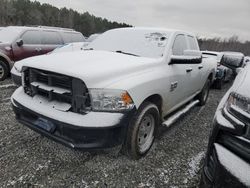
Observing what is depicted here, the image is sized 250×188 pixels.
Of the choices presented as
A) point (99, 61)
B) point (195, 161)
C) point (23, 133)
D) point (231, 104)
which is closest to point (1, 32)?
point (23, 133)

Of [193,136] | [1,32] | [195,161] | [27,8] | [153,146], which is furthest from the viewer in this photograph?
[27,8]

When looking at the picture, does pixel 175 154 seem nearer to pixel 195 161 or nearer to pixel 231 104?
pixel 195 161

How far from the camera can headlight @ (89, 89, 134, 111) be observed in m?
2.60

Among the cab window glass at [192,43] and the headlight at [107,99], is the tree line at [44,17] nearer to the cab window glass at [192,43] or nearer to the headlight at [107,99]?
the cab window glass at [192,43]

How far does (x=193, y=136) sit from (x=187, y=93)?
0.79 meters

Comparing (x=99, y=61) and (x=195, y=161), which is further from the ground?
(x=99, y=61)

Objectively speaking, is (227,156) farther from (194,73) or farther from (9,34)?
(9,34)

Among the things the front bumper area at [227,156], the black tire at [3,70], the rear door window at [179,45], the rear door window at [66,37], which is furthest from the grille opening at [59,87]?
the rear door window at [66,37]

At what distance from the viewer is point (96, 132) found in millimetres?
2559

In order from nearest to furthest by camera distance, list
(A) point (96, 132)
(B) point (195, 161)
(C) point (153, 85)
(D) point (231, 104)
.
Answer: (D) point (231, 104) < (A) point (96, 132) < (C) point (153, 85) < (B) point (195, 161)

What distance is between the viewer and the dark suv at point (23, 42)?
738cm

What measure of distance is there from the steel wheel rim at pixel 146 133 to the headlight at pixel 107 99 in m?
0.65

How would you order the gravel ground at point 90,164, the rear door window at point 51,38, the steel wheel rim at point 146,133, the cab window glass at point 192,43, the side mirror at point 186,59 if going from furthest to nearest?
1. the rear door window at point 51,38
2. the cab window glass at point 192,43
3. the side mirror at point 186,59
4. the steel wheel rim at point 146,133
5. the gravel ground at point 90,164

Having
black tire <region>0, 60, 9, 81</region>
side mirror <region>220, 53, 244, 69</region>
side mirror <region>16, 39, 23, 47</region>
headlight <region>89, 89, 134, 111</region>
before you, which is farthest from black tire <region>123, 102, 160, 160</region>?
side mirror <region>16, 39, 23, 47</region>
